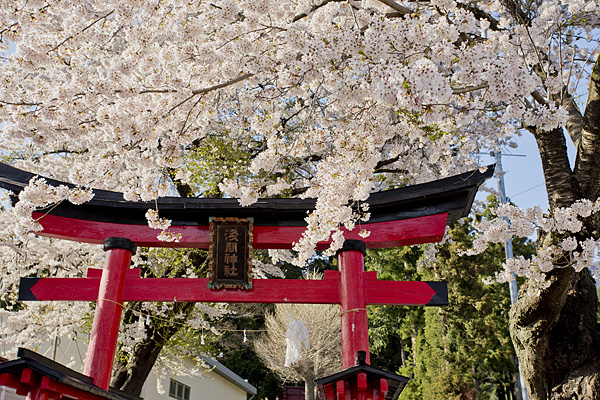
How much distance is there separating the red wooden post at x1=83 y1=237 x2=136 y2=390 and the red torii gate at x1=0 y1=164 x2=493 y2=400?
0.04 ft

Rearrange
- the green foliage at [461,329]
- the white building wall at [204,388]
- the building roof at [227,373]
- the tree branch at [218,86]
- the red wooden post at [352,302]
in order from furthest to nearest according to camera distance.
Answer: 1. the green foliage at [461,329]
2. the building roof at [227,373]
3. the white building wall at [204,388]
4. the red wooden post at [352,302]
5. the tree branch at [218,86]

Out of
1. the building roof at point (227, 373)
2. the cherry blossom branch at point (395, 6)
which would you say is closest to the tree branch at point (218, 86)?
the cherry blossom branch at point (395, 6)

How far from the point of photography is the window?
14023 millimetres

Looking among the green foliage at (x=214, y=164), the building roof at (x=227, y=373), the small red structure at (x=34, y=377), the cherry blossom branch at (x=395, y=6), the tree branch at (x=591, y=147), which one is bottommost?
the small red structure at (x=34, y=377)

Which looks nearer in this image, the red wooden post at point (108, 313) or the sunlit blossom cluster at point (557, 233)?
the sunlit blossom cluster at point (557, 233)

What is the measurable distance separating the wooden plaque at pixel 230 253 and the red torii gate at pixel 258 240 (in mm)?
110

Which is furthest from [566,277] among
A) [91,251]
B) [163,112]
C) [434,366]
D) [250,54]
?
[434,366]

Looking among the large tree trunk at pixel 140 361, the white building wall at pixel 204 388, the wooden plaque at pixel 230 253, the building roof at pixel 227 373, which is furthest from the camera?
the building roof at pixel 227 373

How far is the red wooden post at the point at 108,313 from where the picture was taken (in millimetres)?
5859

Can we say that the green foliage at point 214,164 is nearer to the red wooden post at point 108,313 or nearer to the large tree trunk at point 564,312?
the red wooden post at point 108,313

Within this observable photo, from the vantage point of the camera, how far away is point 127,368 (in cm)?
789

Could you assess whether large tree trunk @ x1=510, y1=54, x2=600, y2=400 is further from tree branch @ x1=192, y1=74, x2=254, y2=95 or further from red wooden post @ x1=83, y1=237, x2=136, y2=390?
red wooden post @ x1=83, y1=237, x2=136, y2=390

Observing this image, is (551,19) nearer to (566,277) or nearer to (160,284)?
(566,277)

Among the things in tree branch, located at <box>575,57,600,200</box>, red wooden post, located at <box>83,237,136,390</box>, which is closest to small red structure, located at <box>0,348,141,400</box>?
red wooden post, located at <box>83,237,136,390</box>
